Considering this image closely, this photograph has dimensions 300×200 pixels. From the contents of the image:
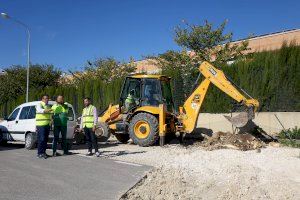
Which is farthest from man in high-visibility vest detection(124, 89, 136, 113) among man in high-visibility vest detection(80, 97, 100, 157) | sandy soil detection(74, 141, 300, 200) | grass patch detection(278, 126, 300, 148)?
sandy soil detection(74, 141, 300, 200)

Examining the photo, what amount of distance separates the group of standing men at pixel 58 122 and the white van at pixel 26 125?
0.99 meters

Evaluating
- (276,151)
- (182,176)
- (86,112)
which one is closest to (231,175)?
(182,176)

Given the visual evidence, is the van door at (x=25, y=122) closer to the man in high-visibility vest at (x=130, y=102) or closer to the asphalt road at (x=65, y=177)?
the asphalt road at (x=65, y=177)

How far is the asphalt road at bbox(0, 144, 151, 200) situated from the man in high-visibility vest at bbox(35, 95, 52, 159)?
15.7 inches

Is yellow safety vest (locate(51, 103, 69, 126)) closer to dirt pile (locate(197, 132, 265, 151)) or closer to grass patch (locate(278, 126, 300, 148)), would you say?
dirt pile (locate(197, 132, 265, 151))

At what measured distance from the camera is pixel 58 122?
1470 cm

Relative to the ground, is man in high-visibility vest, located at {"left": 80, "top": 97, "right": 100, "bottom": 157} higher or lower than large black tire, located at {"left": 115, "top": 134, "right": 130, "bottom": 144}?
higher

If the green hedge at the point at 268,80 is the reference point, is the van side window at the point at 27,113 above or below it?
below

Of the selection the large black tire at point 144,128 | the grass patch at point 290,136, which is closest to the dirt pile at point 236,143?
the grass patch at point 290,136

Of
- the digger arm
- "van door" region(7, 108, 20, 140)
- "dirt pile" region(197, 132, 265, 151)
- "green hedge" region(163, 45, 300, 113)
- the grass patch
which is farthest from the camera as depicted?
"green hedge" region(163, 45, 300, 113)

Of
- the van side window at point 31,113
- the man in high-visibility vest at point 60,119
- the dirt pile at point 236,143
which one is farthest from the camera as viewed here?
the van side window at point 31,113

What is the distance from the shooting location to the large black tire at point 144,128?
54.6 ft

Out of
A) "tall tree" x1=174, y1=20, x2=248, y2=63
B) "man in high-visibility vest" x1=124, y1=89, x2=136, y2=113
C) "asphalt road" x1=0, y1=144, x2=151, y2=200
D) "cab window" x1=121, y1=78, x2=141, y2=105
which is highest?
"tall tree" x1=174, y1=20, x2=248, y2=63

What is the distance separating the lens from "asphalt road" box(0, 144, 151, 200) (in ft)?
27.0
